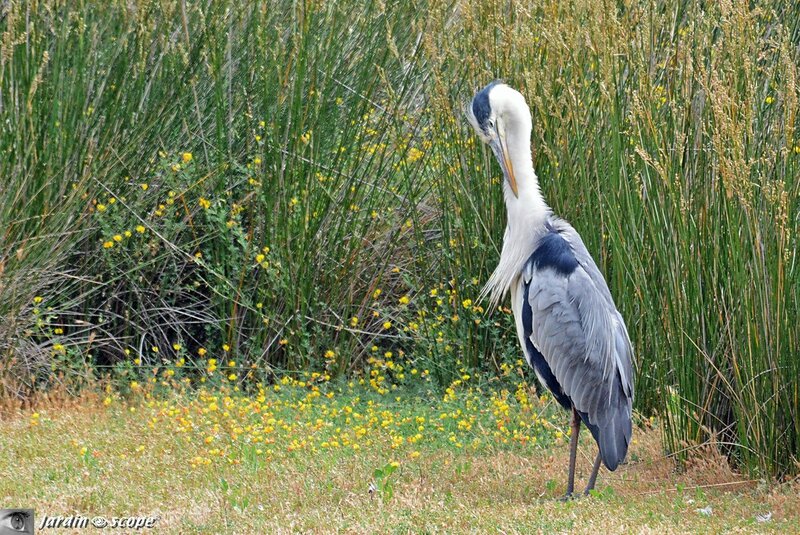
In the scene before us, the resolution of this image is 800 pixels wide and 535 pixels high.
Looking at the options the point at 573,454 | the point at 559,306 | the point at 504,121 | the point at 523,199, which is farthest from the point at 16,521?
the point at 504,121

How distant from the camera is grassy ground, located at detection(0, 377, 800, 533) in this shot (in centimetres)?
393

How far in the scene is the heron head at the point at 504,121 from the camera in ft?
15.6

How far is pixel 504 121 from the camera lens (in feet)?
15.7

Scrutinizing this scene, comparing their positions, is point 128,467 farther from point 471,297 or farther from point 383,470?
point 471,297

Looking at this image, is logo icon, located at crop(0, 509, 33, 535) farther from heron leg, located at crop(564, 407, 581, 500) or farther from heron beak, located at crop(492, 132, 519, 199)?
heron beak, located at crop(492, 132, 519, 199)

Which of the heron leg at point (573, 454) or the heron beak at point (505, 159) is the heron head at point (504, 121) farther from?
the heron leg at point (573, 454)

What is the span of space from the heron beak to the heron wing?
11.1 inches

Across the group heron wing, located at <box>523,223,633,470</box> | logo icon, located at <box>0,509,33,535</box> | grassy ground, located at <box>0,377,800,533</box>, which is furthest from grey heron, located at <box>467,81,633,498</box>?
logo icon, located at <box>0,509,33,535</box>

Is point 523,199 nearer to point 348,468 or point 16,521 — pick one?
point 348,468

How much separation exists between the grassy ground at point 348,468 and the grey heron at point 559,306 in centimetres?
31

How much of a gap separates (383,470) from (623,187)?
1.60m

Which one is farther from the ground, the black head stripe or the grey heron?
the black head stripe

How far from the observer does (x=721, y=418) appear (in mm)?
4555

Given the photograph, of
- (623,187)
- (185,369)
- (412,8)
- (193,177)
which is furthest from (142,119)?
(623,187)
